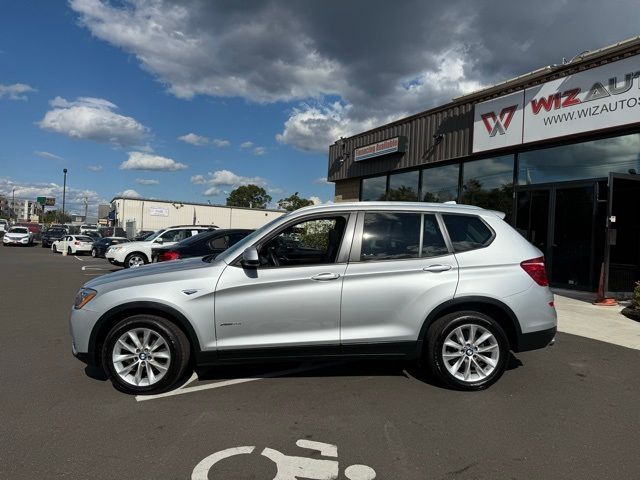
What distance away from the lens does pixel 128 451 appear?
10.6 feet

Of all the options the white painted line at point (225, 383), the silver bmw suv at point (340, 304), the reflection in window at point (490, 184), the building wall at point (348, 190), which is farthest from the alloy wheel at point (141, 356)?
the building wall at point (348, 190)

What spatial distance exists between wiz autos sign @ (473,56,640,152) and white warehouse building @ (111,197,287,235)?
142 ft

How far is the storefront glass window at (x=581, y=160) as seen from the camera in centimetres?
976

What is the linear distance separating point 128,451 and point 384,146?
14527 millimetres

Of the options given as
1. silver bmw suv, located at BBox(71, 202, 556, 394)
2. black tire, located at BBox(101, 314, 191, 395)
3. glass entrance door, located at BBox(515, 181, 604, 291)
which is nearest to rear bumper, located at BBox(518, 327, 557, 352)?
silver bmw suv, located at BBox(71, 202, 556, 394)

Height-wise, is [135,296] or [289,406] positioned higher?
[135,296]

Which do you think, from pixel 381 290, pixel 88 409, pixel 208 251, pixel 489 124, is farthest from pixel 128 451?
pixel 489 124

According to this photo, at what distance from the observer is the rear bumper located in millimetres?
4492

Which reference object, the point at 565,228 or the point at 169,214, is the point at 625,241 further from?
the point at 169,214

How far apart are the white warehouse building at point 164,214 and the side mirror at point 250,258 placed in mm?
48997

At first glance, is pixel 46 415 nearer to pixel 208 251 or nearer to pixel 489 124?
pixel 208 251

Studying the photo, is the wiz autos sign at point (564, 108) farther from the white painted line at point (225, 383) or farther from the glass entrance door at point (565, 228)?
the white painted line at point (225, 383)

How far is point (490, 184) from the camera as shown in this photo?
12.8m

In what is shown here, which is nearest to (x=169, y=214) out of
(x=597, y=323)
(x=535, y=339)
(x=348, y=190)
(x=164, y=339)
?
(x=348, y=190)
